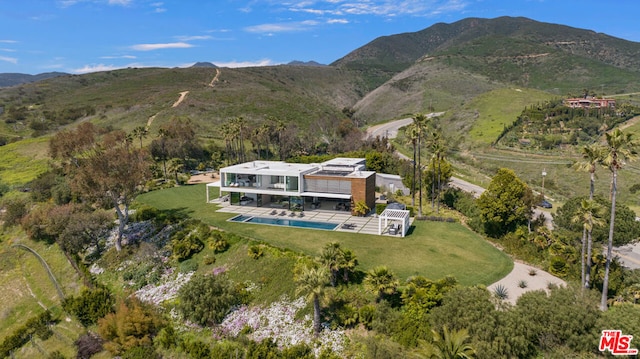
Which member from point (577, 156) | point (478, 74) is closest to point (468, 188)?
point (577, 156)

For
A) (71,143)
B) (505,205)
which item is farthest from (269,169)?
(71,143)

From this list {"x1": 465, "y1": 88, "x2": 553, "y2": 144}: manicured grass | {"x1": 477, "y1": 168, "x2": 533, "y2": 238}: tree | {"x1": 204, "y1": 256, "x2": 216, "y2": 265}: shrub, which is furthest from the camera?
{"x1": 465, "y1": 88, "x2": 553, "y2": 144}: manicured grass

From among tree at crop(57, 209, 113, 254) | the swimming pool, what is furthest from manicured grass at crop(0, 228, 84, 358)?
the swimming pool

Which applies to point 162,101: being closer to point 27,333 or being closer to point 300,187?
point 300,187

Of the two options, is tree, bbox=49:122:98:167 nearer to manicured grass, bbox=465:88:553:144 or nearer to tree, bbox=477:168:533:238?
tree, bbox=477:168:533:238

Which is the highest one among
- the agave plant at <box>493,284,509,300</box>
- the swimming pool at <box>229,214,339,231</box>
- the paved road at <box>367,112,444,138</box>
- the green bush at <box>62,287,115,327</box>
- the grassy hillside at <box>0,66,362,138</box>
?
the grassy hillside at <box>0,66,362,138</box>

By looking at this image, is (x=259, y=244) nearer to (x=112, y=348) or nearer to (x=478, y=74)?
(x=112, y=348)
